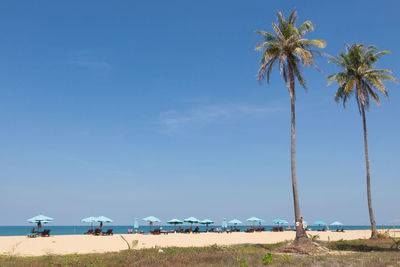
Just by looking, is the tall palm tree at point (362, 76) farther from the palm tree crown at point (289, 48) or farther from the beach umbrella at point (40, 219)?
the beach umbrella at point (40, 219)

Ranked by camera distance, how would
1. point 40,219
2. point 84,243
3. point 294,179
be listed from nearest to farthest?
point 294,179 < point 84,243 < point 40,219

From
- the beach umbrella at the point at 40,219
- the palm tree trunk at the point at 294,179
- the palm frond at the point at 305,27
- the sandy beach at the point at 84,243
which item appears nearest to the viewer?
the palm tree trunk at the point at 294,179

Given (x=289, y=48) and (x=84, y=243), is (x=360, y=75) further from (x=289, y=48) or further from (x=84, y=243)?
(x=84, y=243)

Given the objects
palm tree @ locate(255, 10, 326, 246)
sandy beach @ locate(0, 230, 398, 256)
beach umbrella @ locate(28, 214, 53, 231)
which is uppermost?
palm tree @ locate(255, 10, 326, 246)

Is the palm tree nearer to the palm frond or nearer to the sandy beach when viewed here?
the palm frond

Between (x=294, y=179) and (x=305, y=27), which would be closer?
(x=294, y=179)

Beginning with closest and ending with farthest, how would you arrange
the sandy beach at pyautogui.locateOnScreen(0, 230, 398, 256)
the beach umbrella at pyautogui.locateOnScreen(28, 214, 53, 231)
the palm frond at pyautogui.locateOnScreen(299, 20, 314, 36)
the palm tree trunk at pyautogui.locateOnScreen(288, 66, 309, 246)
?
the palm tree trunk at pyautogui.locateOnScreen(288, 66, 309, 246) < the sandy beach at pyautogui.locateOnScreen(0, 230, 398, 256) < the palm frond at pyautogui.locateOnScreen(299, 20, 314, 36) < the beach umbrella at pyautogui.locateOnScreen(28, 214, 53, 231)

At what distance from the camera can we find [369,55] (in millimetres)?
28453

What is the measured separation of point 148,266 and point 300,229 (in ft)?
38.2

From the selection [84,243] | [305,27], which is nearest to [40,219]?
[84,243]

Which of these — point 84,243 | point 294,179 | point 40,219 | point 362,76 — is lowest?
point 84,243

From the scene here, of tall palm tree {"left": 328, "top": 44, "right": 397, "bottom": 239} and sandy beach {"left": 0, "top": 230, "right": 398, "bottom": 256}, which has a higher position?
tall palm tree {"left": 328, "top": 44, "right": 397, "bottom": 239}

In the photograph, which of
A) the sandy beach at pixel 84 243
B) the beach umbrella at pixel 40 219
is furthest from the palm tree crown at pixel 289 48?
the beach umbrella at pixel 40 219

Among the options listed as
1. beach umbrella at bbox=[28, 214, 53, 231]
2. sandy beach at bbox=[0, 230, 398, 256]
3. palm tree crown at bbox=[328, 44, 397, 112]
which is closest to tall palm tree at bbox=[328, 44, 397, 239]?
palm tree crown at bbox=[328, 44, 397, 112]
